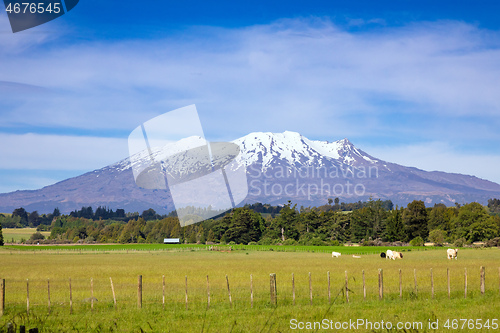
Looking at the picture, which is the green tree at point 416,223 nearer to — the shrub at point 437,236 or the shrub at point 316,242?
the shrub at point 437,236

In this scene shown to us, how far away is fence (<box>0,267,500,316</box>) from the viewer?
2402 centimetres

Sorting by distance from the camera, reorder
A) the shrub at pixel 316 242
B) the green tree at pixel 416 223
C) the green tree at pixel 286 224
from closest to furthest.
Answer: the green tree at pixel 416 223 → the shrub at pixel 316 242 → the green tree at pixel 286 224

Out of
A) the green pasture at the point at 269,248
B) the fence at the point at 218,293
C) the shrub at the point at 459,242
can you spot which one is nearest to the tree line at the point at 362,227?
the shrub at the point at 459,242

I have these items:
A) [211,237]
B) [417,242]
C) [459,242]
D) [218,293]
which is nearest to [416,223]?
[417,242]

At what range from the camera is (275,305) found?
75.9 feet

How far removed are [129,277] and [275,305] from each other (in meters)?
24.2

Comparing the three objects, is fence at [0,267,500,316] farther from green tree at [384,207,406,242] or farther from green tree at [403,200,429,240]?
green tree at [403,200,429,240]

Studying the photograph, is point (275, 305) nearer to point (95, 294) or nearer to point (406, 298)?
point (406, 298)

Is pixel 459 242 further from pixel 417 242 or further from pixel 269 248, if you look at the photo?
pixel 269 248

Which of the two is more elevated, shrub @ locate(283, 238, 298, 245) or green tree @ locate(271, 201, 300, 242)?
green tree @ locate(271, 201, 300, 242)

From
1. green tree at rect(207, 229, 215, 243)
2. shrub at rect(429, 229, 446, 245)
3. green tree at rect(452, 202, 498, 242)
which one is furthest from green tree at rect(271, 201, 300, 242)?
green tree at rect(452, 202, 498, 242)

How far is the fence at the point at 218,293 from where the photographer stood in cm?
2402

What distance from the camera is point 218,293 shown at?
29672mm

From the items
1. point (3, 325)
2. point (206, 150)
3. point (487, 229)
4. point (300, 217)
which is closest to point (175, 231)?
point (300, 217)
